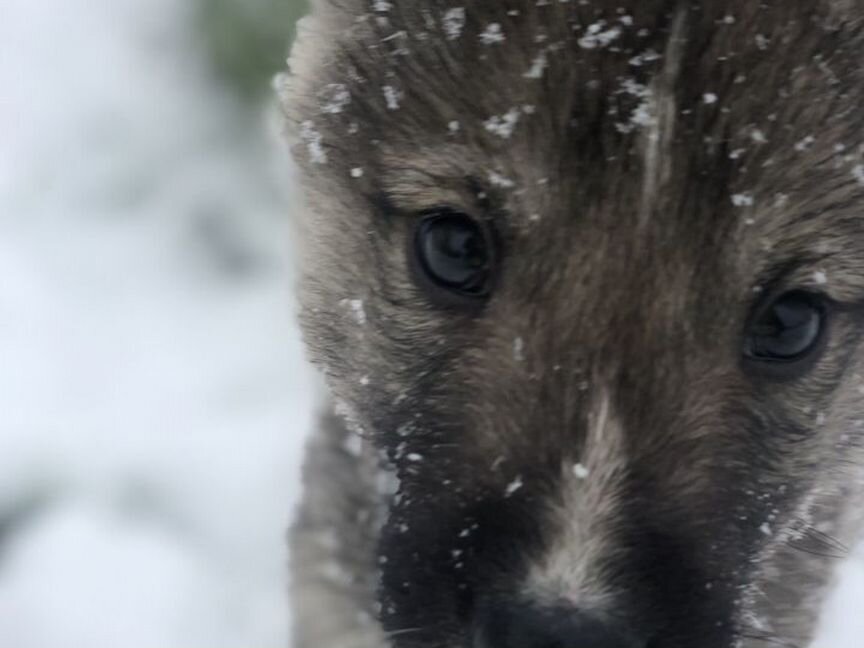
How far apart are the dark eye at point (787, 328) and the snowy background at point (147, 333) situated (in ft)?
4.70

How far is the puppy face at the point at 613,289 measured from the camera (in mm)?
1847

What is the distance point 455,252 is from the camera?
2.03 meters

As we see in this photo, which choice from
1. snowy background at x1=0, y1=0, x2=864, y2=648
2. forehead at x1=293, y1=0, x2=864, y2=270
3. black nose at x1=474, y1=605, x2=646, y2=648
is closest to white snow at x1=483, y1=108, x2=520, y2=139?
forehead at x1=293, y1=0, x2=864, y2=270

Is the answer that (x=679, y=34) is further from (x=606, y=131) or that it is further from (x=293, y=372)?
(x=293, y=372)

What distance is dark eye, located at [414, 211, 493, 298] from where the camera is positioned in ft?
6.57

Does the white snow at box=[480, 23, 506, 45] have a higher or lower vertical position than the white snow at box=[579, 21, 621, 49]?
higher

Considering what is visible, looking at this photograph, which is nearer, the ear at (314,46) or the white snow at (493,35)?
the white snow at (493,35)

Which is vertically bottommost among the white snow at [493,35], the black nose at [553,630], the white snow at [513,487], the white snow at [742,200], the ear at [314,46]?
the black nose at [553,630]

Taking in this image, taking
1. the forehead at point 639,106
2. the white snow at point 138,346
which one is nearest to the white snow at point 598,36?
the forehead at point 639,106

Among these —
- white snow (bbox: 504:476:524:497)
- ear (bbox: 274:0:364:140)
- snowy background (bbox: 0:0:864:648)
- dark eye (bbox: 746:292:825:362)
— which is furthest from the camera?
snowy background (bbox: 0:0:864:648)

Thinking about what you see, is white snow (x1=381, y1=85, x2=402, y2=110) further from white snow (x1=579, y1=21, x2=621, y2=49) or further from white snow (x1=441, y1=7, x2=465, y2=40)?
white snow (x1=579, y1=21, x2=621, y2=49)

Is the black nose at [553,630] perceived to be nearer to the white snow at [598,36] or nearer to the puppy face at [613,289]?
the puppy face at [613,289]

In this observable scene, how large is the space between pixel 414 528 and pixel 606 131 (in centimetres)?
68

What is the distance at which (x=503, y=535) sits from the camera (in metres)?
1.82
